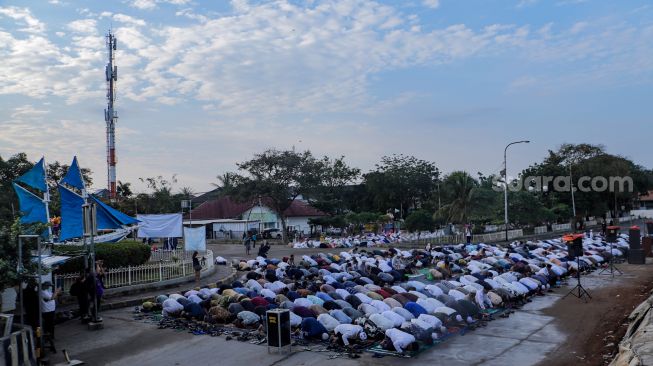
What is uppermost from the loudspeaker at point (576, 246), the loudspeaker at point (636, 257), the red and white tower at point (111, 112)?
the red and white tower at point (111, 112)

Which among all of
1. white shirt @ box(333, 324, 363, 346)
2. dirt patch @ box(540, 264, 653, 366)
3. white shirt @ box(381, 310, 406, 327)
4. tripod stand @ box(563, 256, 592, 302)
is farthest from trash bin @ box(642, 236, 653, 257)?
white shirt @ box(333, 324, 363, 346)

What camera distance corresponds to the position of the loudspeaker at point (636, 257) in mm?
24594

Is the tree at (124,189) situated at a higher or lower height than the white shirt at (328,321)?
higher

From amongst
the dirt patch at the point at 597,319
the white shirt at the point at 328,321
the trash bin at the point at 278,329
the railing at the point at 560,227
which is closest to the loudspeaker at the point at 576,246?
the dirt patch at the point at 597,319

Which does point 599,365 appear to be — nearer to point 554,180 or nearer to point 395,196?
point 554,180

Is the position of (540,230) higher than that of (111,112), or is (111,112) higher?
(111,112)

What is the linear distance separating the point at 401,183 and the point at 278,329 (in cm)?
6158

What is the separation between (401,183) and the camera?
7062cm

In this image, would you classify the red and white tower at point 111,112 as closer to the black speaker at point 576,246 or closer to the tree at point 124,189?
the tree at point 124,189

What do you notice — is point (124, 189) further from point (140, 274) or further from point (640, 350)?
point (640, 350)

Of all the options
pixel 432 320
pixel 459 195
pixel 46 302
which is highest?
pixel 459 195

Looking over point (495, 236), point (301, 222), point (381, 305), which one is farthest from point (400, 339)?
point (301, 222)

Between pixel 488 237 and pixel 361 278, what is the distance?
27638mm

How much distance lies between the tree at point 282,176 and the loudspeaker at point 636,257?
2819 centimetres
